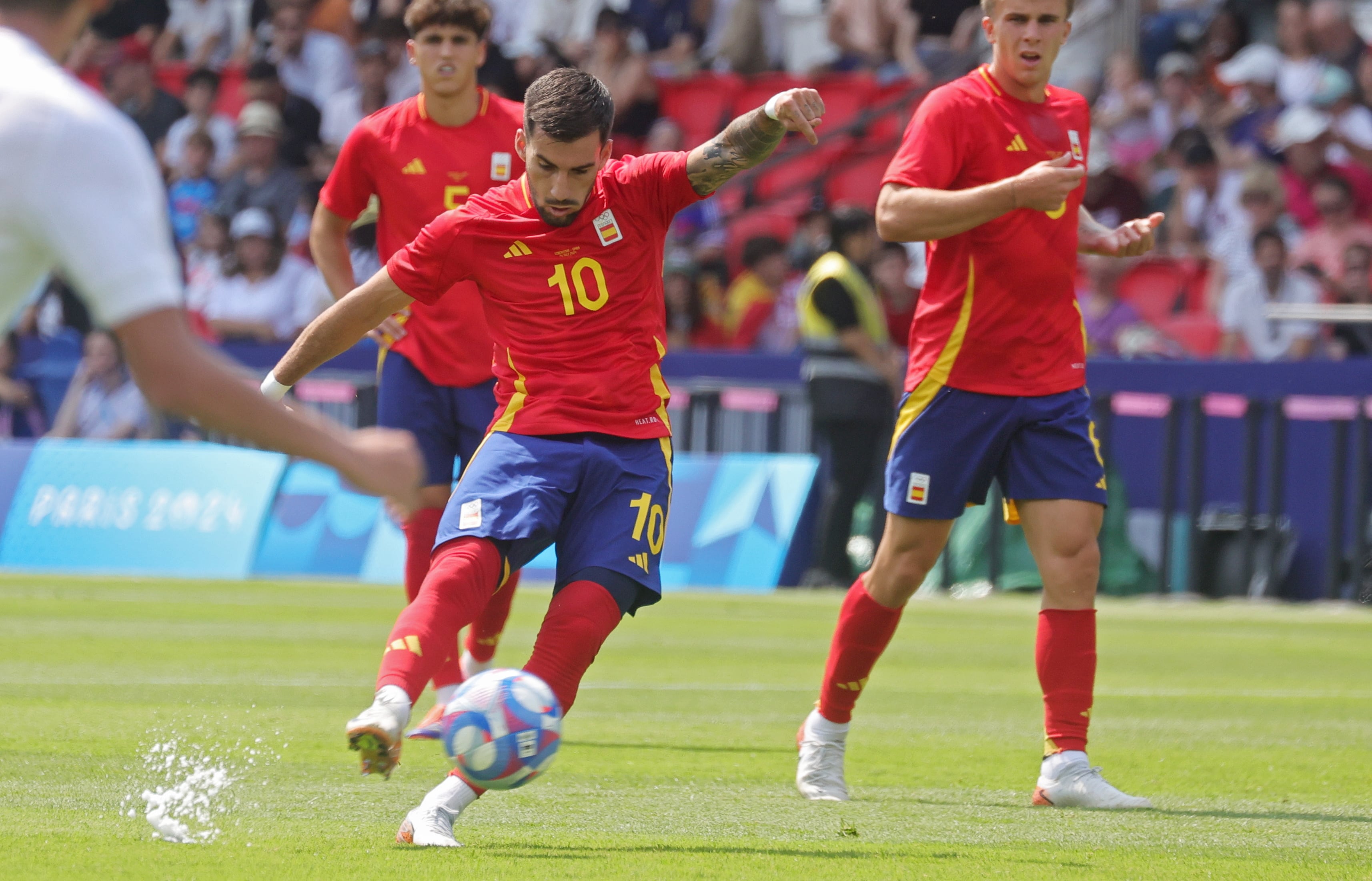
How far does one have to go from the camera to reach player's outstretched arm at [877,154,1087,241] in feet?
19.5

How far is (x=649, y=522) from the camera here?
5.55m

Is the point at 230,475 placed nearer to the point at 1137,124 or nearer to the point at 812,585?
the point at 812,585

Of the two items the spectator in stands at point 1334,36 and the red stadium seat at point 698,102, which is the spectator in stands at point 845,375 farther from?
the red stadium seat at point 698,102

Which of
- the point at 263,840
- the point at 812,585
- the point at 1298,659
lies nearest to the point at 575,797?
the point at 263,840

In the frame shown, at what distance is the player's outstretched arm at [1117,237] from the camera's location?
6.61 metres

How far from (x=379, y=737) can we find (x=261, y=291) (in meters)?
15.2

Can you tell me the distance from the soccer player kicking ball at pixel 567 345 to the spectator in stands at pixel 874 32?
630 inches

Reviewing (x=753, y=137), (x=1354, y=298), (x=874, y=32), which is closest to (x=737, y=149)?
(x=753, y=137)

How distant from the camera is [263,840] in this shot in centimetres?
506

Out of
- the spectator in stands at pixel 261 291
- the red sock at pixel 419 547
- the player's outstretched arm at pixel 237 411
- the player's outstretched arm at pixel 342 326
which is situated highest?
the player's outstretched arm at pixel 237 411

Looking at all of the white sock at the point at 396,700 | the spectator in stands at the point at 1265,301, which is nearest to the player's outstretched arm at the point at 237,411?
the white sock at the point at 396,700

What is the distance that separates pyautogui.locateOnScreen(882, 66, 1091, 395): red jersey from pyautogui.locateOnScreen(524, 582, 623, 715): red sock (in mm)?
1712

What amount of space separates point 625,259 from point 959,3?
657 inches

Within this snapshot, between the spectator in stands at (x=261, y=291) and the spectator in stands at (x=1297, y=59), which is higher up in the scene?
the spectator in stands at (x=1297, y=59)
